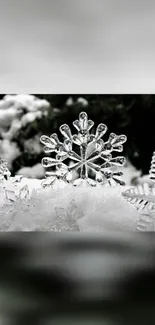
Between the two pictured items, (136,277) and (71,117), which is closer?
(136,277)

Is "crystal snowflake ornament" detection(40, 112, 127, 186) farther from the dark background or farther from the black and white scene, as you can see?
the dark background

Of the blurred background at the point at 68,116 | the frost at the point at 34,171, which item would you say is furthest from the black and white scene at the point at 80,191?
the blurred background at the point at 68,116

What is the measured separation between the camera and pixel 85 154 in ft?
2.62

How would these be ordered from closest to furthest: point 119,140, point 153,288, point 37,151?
1. point 153,288
2. point 119,140
3. point 37,151

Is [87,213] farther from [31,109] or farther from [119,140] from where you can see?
[31,109]

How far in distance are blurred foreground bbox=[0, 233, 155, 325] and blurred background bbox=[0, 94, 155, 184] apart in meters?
4.98

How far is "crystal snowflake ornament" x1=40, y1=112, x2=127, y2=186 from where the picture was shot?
2.44 feet

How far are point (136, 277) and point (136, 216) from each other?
0.09 meters

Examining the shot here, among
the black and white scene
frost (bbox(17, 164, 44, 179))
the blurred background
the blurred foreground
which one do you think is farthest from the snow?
the blurred foreground

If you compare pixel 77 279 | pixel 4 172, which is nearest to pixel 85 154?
pixel 4 172

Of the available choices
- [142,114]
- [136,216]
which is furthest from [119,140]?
[142,114]
